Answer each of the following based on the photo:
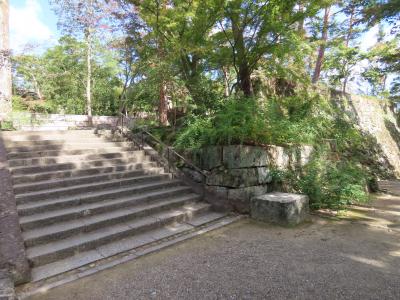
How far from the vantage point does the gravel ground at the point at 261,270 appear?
2.65 meters

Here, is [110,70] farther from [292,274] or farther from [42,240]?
[292,274]

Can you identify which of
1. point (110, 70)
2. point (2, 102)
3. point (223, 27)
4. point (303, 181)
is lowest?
point (303, 181)

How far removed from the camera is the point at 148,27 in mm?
7738

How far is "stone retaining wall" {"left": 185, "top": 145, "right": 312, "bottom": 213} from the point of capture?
17.1ft

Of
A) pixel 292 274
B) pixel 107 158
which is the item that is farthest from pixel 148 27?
pixel 292 274

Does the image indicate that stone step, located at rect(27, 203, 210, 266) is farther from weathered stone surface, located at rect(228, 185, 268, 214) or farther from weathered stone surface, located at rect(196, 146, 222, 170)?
weathered stone surface, located at rect(196, 146, 222, 170)

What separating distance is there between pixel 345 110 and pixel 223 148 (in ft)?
29.2

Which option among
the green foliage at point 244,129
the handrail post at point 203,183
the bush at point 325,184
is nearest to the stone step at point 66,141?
the green foliage at point 244,129

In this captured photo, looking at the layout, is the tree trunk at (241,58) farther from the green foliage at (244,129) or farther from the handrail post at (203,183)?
the handrail post at (203,183)

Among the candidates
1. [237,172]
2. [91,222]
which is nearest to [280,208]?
[237,172]

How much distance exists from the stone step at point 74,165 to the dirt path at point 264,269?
3060 mm

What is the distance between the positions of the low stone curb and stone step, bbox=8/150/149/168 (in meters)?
3.02

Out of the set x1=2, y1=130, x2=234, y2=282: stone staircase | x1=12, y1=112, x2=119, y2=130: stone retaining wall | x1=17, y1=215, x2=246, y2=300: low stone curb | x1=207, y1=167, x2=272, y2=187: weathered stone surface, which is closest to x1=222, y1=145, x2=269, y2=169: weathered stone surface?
x1=207, y1=167, x2=272, y2=187: weathered stone surface

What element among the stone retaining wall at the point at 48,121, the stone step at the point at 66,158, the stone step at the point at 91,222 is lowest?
the stone step at the point at 91,222
